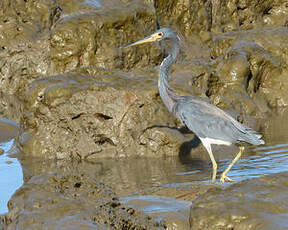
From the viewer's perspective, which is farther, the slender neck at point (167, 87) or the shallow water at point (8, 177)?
the slender neck at point (167, 87)

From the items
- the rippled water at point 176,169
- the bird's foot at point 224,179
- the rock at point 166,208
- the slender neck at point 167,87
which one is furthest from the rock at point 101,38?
the rock at point 166,208

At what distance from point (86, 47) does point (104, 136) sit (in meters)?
4.77

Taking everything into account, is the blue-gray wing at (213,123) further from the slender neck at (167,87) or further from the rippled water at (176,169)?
the rippled water at (176,169)

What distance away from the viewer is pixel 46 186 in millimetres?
5453

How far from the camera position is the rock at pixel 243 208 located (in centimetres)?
504

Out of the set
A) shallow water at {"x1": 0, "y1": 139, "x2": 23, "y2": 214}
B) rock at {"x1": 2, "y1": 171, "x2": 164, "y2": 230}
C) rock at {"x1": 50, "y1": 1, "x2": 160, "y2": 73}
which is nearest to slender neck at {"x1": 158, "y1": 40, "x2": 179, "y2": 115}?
shallow water at {"x1": 0, "y1": 139, "x2": 23, "y2": 214}

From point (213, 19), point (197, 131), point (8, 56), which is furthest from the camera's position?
point (213, 19)

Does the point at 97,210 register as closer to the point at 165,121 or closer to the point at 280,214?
the point at 280,214

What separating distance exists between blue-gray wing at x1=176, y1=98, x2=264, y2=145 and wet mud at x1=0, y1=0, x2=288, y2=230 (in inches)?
25.7

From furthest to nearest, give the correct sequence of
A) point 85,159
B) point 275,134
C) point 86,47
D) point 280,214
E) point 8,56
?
point 8,56 → point 86,47 → point 275,134 → point 85,159 → point 280,214

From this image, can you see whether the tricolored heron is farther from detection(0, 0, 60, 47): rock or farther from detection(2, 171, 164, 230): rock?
detection(0, 0, 60, 47): rock

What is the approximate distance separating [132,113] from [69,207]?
18.5 feet

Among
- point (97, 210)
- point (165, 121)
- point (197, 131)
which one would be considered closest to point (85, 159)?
point (165, 121)

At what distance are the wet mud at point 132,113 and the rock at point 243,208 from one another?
0.01m
